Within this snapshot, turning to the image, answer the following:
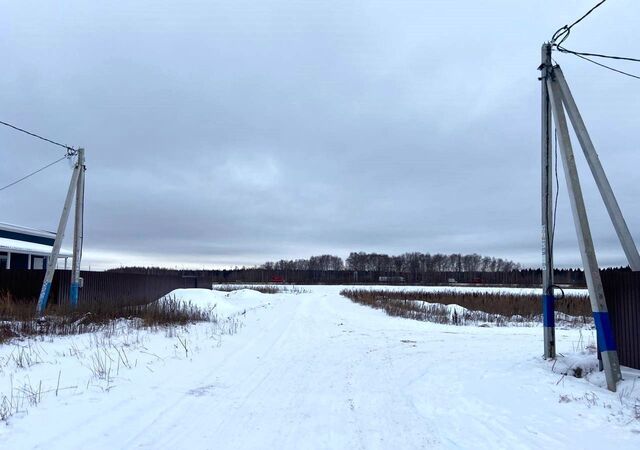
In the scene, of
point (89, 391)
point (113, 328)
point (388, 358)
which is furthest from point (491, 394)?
point (113, 328)

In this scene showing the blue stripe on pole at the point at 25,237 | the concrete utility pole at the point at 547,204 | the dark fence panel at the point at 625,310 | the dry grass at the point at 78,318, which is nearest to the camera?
the dark fence panel at the point at 625,310

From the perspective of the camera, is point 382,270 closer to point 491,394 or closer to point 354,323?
point 354,323

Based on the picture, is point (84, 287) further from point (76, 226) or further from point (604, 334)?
point (604, 334)

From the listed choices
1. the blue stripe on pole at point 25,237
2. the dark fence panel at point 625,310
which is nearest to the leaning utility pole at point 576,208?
the dark fence panel at point 625,310

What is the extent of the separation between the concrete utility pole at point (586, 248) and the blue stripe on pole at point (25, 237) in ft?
132

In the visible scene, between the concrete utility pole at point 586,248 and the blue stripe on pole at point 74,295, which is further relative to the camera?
the blue stripe on pole at point 74,295

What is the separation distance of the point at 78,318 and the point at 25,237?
30.7 m

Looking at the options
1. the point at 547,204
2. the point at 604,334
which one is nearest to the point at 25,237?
the point at 547,204

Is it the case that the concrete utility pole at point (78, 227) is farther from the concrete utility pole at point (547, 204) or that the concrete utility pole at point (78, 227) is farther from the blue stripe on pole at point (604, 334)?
the blue stripe on pole at point (604, 334)

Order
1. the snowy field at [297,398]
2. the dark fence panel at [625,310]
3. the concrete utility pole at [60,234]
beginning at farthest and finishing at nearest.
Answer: the concrete utility pole at [60,234] < the dark fence panel at [625,310] < the snowy field at [297,398]

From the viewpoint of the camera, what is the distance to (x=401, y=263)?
Result: 516ft

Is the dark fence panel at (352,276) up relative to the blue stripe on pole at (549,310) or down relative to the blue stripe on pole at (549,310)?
down

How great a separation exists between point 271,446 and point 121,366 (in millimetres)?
4575

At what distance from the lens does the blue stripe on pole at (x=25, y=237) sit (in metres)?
36.9
